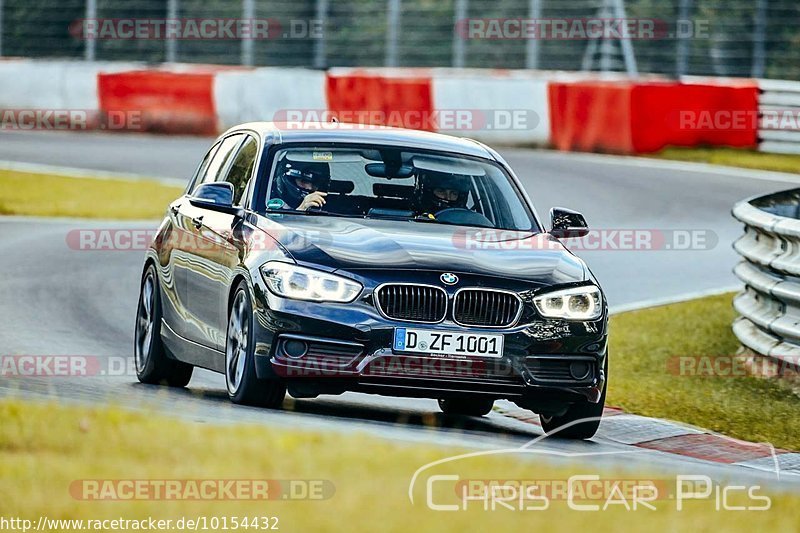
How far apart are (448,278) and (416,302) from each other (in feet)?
0.63

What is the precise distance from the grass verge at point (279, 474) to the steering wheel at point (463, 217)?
2.91 meters

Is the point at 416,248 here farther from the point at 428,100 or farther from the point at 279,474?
the point at 428,100

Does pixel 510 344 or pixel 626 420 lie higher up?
pixel 510 344

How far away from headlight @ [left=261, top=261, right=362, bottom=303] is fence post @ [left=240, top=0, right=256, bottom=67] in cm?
2256

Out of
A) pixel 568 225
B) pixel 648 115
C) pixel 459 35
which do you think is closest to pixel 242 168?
pixel 568 225

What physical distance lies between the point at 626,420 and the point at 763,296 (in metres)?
2.28

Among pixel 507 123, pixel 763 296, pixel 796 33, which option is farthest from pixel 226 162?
pixel 796 33

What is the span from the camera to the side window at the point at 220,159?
10.6 m

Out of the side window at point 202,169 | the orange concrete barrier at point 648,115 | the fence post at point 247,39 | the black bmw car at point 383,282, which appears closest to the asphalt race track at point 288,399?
the black bmw car at point 383,282

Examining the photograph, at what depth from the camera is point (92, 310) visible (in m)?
13.6

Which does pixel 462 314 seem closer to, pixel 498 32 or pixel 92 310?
pixel 92 310

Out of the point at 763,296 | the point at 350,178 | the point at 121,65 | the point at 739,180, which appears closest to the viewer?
the point at 350,178

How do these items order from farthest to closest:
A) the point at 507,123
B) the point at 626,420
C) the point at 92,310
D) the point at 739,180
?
the point at 507,123 < the point at 739,180 < the point at 92,310 < the point at 626,420

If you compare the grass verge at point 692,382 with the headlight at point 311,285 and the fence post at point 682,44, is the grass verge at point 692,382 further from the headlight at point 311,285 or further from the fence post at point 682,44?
the fence post at point 682,44
